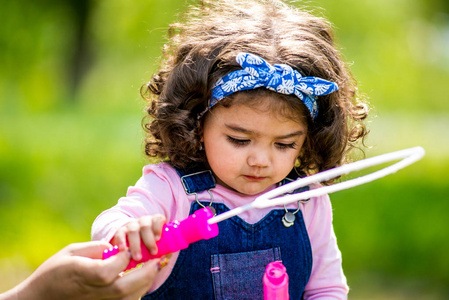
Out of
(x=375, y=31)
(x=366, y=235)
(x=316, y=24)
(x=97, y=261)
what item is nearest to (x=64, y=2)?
(x=375, y=31)

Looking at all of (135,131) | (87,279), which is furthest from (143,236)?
(135,131)

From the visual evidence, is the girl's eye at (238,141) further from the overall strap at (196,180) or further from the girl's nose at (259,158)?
the overall strap at (196,180)

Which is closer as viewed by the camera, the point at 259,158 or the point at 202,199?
the point at 259,158

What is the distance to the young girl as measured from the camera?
1.60m

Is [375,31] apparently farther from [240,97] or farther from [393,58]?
[240,97]

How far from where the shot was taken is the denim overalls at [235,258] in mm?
1642

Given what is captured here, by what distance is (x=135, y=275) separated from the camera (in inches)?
46.4

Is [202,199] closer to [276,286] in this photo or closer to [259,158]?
[259,158]

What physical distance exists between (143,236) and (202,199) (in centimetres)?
49

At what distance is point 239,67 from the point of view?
Answer: 165 centimetres

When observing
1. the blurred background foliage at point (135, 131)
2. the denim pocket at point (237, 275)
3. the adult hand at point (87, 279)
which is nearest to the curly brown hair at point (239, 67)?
the denim pocket at point (237, 275)

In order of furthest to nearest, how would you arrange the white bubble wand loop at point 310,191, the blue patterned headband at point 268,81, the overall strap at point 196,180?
the overall strap at point 196,180, the blue patterned headband at point 268,81, the white bubble wand loop at point 310,191

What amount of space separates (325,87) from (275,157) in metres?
0.20

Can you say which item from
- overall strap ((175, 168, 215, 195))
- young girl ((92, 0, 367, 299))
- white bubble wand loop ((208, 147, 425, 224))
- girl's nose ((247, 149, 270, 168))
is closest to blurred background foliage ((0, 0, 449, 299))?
young girl ((92, 0, 367, 299))
